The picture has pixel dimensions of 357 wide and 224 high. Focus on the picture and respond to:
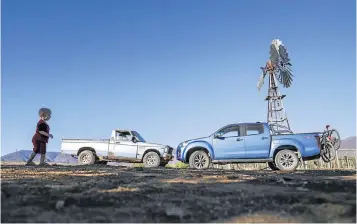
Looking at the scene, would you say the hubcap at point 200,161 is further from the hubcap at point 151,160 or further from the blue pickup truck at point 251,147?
the hubcap at point 151,160

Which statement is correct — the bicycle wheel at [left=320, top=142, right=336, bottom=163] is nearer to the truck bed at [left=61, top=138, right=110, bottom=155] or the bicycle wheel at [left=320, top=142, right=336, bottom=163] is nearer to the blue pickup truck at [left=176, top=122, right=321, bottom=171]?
the blue pickup truck at [left=176, top=122, right=321, bottom=171]

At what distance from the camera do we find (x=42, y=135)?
40.9 ft

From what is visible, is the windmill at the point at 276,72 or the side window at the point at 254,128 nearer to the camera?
the side window at the point at 254,128

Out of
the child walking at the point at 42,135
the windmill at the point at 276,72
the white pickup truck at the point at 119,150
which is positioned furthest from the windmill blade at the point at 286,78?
the child walking at the point at 42,135

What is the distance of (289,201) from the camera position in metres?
4.55

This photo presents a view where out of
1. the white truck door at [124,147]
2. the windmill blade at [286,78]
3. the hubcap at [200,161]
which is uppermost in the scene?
the windmill blade at [286,78]

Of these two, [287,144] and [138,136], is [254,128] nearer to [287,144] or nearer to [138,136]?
[287,144]

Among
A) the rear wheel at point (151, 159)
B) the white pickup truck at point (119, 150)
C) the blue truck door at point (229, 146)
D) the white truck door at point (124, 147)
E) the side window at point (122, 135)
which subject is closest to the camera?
the blue truck door at point (229, 146)

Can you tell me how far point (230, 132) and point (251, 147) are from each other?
1030mm

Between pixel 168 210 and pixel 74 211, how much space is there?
3.55ft

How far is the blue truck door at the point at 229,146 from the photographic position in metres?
13.7

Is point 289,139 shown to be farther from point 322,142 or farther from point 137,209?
point 137,209

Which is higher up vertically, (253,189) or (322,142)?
(322,142)

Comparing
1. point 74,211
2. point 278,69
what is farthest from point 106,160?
point 278,69
